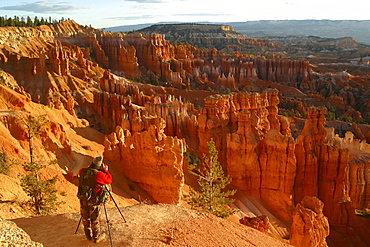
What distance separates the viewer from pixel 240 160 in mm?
23812

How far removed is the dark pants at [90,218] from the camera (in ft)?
28.7

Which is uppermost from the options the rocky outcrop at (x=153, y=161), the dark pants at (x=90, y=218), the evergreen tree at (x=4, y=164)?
the dark pants at (x=90, y=218)

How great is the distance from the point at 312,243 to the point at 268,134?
→ 27.5 feet

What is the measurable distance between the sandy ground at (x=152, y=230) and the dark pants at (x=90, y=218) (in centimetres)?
24

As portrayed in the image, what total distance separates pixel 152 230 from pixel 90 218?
1868 millimetres


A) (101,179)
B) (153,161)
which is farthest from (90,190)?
(153,161)

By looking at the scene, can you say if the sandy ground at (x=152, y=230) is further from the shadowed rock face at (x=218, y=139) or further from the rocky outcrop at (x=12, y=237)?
the shadowed rock face at (x=218, y=139)

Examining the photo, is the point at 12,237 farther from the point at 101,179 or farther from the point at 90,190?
the point at 101,179

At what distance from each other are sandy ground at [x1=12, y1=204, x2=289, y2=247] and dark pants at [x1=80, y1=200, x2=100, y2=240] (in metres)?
0.24

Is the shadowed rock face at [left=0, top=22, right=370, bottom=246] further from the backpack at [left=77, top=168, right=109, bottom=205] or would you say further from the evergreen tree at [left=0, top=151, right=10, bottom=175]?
the backpack at [left=77, top=168, right=109, bottom=205]

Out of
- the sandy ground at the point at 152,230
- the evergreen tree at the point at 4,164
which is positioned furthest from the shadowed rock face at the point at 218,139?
the sandy ground at the point at 152,230

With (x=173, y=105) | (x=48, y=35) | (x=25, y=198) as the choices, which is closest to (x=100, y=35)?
(x=48, y=35)

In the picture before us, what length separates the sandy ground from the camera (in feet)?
30.4

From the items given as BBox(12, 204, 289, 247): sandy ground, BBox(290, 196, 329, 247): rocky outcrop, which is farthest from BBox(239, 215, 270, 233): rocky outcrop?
BBox(12, 204, 289, 247): sandy ground
